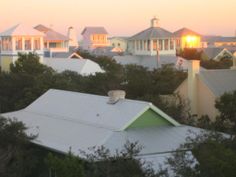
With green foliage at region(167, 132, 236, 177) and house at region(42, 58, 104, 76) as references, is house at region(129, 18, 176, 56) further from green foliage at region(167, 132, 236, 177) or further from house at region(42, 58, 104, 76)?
green foliage at region(167, 132, 236, 177)

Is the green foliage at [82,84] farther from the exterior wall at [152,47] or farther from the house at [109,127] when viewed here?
the exterior wall at [152,47]

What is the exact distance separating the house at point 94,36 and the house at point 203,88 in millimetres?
80871

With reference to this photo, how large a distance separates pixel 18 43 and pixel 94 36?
63.9 metres

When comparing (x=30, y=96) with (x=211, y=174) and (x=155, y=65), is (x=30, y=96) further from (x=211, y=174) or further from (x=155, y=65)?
(x=155, y=65)

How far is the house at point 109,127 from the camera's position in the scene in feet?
65.0

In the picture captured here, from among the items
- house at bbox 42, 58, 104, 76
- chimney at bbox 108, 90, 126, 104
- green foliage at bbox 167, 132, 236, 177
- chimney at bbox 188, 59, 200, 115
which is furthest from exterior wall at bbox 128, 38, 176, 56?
green foliage at bbox 167, 132, 236, 177

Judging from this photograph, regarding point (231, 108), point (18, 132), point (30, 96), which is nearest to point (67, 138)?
point (18, 132)

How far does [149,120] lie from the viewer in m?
21.8

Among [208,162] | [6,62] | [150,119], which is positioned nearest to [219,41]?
[6,62]

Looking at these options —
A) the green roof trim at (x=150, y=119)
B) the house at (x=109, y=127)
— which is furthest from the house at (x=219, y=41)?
the green roof trim at (x=150, y=119)

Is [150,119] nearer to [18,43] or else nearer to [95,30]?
[18,43]

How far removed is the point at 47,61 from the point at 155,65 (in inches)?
487

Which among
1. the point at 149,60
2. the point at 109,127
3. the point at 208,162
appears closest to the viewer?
the point at 208,162

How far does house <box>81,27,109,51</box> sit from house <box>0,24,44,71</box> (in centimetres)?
6163
